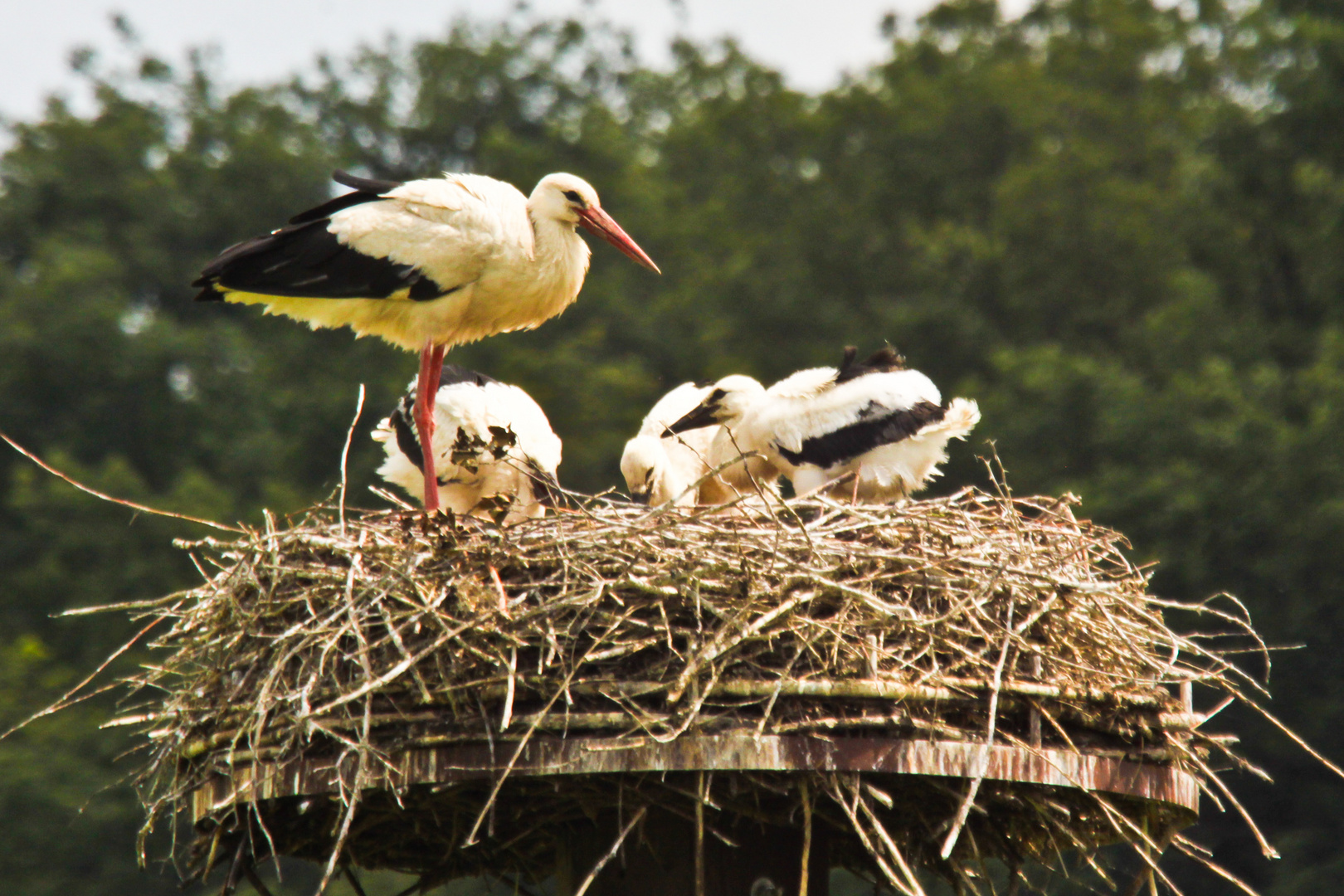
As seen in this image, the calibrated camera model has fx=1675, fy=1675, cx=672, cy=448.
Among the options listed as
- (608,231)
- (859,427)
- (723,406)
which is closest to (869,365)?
(859,427)

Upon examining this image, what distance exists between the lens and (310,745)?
4.56 m

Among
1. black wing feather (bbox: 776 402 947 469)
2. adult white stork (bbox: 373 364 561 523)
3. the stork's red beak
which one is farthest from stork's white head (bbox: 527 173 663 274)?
black wing feather (bbox: 776 402 947 469)

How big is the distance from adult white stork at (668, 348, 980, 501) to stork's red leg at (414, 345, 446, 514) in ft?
4.24

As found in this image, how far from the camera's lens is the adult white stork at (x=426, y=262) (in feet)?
20.6

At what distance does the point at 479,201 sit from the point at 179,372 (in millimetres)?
17966

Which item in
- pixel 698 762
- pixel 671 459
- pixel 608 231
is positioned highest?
pixel 608 231

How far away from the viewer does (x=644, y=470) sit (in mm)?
7395

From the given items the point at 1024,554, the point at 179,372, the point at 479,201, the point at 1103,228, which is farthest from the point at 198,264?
the point at 1024,554

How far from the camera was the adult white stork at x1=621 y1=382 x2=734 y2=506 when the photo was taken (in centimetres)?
741

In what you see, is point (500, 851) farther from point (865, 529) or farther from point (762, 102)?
point (762, 102)

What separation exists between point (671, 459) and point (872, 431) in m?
1.14

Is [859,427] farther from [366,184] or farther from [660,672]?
[660,672]

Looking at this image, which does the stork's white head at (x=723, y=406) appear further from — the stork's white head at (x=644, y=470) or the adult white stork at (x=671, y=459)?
the stork's white head at (x=644, y=470)

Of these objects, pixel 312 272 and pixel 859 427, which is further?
pixel 859 427
